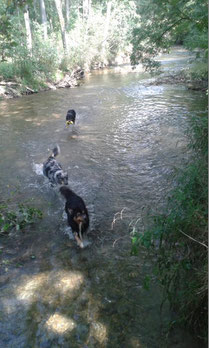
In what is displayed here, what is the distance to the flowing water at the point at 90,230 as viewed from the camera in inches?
122

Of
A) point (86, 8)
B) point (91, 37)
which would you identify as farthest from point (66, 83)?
point (86, 8)

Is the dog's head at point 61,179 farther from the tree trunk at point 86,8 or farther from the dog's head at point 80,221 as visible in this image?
the tree trunk at point 86,8

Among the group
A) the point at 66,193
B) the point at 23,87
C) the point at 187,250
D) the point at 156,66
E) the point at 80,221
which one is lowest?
the point at 80,221

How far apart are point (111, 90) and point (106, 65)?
45.7 feet

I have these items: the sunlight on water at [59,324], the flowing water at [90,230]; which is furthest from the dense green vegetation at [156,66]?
the sunlight on water at [59,324]

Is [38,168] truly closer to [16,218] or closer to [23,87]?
[16,218]

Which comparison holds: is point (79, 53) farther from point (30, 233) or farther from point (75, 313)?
point (75, 313)

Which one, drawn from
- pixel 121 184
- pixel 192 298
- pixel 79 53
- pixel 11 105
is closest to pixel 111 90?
pixel 11 105

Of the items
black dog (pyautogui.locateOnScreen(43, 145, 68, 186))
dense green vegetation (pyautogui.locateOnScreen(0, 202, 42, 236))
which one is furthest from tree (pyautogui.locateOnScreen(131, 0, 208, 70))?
dense green vegetation (pyautogui.locateOnScreen(0, 202, 42, 236))

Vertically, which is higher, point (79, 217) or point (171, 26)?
point (171, 26)

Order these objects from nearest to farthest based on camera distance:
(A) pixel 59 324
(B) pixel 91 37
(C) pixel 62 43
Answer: (A) pixel 59 324, (C) pixel 62 43, (B) pixel 91 37

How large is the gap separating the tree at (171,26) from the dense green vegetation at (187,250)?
6.09 meters

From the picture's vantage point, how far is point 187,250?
2.61 m

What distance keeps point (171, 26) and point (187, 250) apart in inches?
361
